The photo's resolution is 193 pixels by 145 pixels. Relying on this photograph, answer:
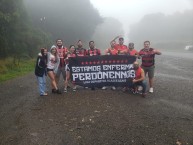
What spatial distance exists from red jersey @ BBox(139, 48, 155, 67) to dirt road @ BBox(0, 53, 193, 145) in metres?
1.28

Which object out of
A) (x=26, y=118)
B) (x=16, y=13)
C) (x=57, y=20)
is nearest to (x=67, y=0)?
(x=57, y=20)

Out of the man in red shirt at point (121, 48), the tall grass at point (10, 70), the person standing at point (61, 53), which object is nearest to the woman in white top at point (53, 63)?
the person standing at point (61, 53)

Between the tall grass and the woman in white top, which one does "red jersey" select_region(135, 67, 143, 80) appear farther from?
the tall grass

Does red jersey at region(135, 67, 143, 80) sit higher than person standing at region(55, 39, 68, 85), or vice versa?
person standing at region(55, 39, 68, 85)

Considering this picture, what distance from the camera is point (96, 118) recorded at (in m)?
9.44

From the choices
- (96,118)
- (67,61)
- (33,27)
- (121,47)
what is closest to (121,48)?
(121,47)

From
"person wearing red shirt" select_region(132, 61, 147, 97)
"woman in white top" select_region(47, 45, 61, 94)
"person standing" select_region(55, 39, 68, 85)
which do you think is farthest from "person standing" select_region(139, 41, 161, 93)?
"woman in white top" select_region(47, 45, 61, 94)

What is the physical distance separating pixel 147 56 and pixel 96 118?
15.1 ft

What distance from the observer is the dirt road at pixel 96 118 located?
8016 mm

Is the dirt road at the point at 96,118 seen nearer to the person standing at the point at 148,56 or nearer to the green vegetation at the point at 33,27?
the person standing at the point at 148,56

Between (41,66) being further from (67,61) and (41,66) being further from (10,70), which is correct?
(10,70)

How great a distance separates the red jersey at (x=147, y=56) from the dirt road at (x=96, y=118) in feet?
4.20

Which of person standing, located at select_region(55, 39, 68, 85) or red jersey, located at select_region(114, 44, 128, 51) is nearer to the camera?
person standing, located at select_region(55, 39, 68, 85)

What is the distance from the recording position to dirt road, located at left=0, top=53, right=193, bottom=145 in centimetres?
802
